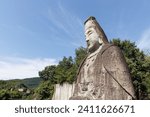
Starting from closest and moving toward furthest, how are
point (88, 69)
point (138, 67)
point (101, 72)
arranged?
1. point (101, 72)
2. point (88, 69)
3. point (138, 67)

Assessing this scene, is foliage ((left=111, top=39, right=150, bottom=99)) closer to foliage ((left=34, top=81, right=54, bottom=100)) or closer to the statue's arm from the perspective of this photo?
foliage ((left=34, top=81, right=54, bottom=100))

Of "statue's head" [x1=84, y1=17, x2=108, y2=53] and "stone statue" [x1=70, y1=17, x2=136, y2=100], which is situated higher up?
"statue's head" [x1=84, y1=17, x2=108, y2=53]

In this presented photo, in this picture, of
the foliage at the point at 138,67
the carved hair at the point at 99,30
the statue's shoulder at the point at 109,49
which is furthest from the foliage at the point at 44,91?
the statue's shoulder at the point at 109,49

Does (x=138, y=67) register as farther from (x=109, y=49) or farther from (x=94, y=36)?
(x=109, y=49)

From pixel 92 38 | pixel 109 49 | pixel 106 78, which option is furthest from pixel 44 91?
pixel 106 78

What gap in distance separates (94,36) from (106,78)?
1.27 metres

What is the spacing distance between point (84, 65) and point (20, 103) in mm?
2193

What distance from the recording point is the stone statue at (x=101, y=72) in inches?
264

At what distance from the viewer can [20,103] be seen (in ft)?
20.8

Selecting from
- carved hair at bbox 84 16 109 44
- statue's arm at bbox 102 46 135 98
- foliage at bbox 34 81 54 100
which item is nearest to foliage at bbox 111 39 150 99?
foliage at bbox 34 81 54 100

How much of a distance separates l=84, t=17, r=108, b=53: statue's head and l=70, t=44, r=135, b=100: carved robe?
7.6 inches

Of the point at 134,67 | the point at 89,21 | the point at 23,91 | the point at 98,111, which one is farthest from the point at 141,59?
the point at 23,91

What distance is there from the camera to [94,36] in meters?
7.66

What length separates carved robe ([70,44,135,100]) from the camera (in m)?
6.69
